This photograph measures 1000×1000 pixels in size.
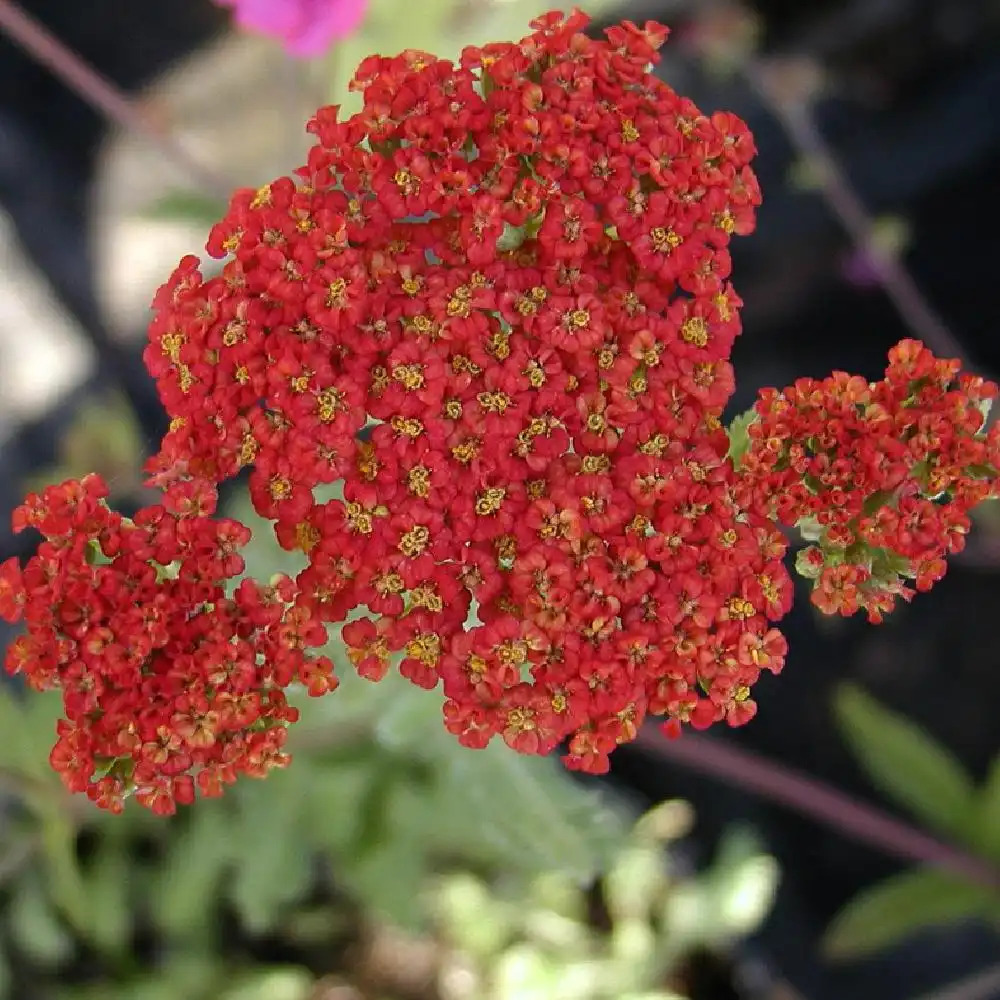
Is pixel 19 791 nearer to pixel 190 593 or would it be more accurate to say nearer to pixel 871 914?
pixel 190 593

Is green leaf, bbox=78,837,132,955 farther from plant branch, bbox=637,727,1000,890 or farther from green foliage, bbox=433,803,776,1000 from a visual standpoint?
plant branch, bbox=637,727,1000,890

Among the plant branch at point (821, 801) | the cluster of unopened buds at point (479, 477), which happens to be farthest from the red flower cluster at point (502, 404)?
the plant branch at point (821, 801)

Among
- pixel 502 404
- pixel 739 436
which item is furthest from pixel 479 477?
pixel 739 436

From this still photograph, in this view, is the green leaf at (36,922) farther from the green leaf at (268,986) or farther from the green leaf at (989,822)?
the green leaf at (989,822)

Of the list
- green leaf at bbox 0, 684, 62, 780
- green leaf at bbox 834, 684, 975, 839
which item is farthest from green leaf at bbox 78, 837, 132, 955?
green leaf at bbox 834, 684, 975, 839

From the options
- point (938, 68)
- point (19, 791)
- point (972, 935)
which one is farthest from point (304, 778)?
point (938, 68)
